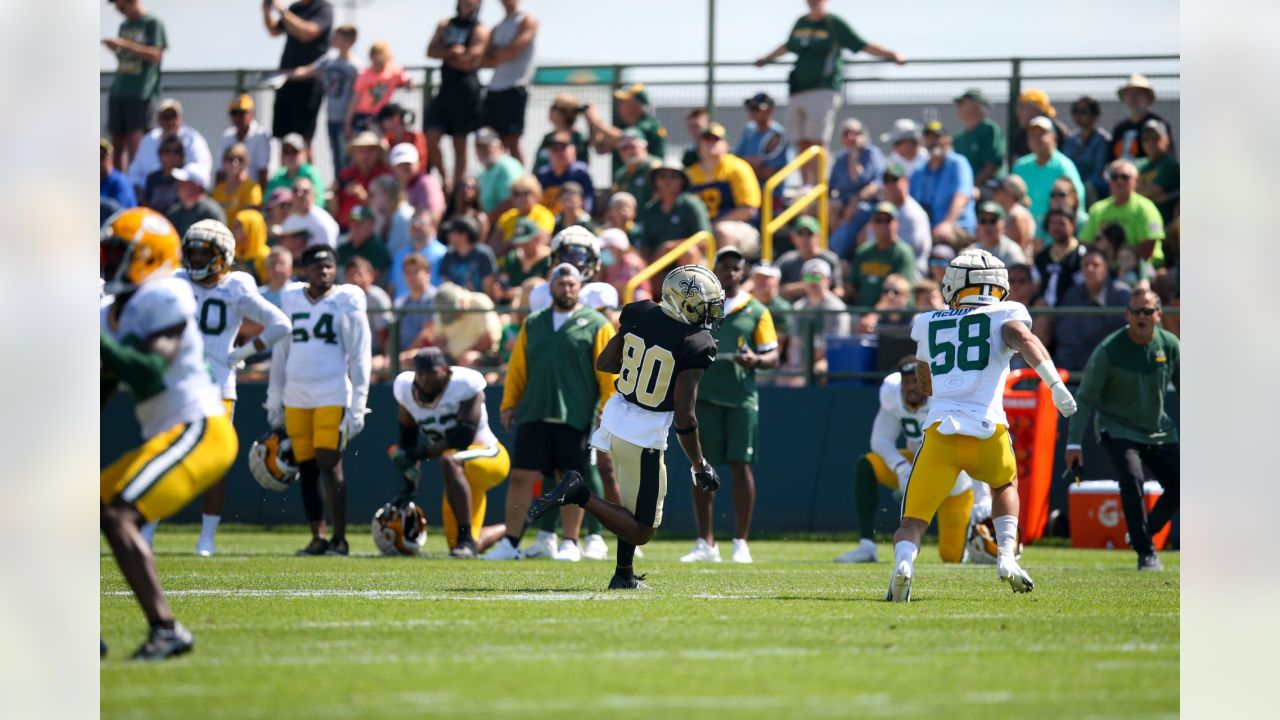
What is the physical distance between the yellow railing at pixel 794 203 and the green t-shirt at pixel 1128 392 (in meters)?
5.02

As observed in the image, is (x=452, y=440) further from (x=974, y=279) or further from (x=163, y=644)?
(x=163, y=644)

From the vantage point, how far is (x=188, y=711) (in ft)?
18.3

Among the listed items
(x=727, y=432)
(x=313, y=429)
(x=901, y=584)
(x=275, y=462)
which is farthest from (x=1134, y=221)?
(x=901, y=584)

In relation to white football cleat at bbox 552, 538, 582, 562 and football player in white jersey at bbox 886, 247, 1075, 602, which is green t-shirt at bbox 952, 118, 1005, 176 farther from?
football player in white jersey at bbox 886, 247, 1075, 602

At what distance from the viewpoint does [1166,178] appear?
1677 centimetres

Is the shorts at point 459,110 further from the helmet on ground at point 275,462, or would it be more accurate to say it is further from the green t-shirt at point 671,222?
the helmet on ground at point 275,462

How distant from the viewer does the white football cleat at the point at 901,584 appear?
9.08m

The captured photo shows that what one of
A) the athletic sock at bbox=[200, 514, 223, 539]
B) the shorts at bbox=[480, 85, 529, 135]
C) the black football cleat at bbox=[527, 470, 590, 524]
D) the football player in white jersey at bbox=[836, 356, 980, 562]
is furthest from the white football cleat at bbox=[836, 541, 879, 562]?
the shorts at bbox=[480, 85, 529, 135]

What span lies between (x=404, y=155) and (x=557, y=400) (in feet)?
21.8

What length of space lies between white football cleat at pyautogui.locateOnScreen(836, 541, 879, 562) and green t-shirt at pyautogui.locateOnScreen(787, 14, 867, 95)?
276 inches

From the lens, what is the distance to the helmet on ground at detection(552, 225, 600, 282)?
1298cm
